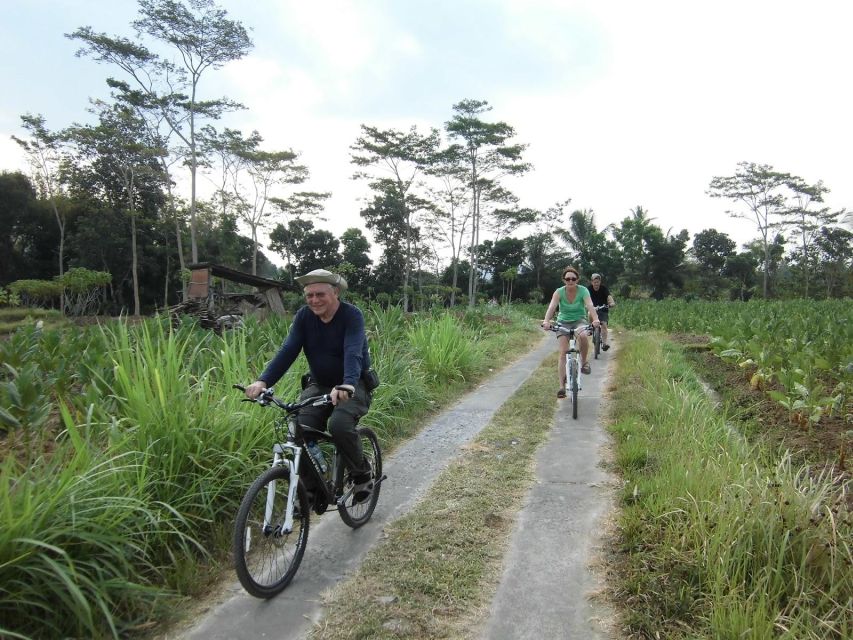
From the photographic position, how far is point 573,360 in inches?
241

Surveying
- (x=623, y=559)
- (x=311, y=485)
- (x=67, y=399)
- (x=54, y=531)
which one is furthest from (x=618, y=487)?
(x=67, y=399)

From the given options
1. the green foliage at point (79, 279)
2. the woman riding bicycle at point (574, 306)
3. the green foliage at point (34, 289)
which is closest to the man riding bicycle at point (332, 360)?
the woman riding bicycle at point (574, 306)

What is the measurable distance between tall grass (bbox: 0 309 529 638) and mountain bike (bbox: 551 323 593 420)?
327cm

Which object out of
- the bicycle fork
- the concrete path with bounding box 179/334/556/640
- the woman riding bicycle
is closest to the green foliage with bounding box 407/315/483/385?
the concrete path with bounding box 179/334/556/640

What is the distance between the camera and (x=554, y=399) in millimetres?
6809

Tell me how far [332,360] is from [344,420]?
42 centimetres

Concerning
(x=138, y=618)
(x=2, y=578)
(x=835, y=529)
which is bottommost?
(x=138, y=618)

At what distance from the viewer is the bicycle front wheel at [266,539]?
7.77 feet

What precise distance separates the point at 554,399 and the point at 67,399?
5.47m

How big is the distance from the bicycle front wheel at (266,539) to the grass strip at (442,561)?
32 centimetres

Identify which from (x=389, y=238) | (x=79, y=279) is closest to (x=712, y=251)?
(x=389, y=238)

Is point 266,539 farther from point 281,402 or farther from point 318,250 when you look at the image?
point 318,250

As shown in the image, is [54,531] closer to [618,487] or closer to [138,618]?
[138,618]

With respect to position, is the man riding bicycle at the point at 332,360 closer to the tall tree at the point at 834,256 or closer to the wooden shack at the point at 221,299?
the wooden shack at the point at 221,299
